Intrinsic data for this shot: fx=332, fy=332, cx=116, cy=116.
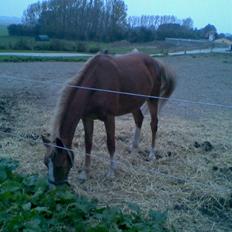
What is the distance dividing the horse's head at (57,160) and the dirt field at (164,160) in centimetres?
39

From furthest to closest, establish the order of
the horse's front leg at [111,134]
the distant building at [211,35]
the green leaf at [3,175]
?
the distant building at [211,35] → the horse's front leg at [111,134] → the green leaf at [3,175]

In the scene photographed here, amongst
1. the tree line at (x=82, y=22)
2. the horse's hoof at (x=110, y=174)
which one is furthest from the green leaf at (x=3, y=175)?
the tree line at (x=82, y=22)

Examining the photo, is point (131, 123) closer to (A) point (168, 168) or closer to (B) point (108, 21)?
(A) point (168, 168)

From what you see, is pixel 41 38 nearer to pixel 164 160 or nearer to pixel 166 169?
pixel 164 160

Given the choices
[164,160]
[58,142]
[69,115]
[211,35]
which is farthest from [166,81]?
[211,35]

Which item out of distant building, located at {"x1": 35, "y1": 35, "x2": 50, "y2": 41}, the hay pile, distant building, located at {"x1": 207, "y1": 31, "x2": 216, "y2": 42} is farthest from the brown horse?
distant building, located at {"x1": 207, "y1": 31, "x2": 216, "y2": 42}

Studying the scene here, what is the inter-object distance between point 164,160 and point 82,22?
79.9 ft

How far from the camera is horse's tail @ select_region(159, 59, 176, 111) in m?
5.39

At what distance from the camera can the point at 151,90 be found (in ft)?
17.3

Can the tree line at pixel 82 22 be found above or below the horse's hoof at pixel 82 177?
above

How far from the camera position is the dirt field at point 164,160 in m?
3.58

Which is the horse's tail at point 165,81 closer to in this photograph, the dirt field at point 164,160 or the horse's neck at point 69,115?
the dirt field at point 164,160

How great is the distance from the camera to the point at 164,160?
15.7 feet

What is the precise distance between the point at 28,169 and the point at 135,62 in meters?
2.18
